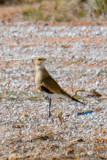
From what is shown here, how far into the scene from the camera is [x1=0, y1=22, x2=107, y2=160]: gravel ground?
489cm

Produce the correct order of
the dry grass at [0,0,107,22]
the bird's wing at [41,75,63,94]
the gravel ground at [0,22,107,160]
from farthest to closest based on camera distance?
the dry grass at [0,0,107,22] → the bird's wing at [41,75,63,94] → the gravel ground at [0,22,107,160]

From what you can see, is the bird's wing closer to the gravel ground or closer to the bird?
the bird

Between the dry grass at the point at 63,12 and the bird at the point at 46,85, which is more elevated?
the dry grass at the point at 63,12

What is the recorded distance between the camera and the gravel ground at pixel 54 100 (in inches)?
192

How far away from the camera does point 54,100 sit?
20.6 ft

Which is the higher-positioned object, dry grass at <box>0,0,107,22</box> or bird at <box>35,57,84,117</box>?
dry grass at <box>0,0,107,22</box>

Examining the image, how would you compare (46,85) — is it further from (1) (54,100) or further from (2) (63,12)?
A: (2) (63,12)

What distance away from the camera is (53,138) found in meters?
5.09

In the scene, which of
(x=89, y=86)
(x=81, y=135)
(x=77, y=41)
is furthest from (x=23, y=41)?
(x=81, y=135)

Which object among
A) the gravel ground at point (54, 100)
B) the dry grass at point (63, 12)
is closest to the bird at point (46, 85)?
the gravel ground at point (54, 100)

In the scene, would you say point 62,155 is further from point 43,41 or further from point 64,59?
point 43,41

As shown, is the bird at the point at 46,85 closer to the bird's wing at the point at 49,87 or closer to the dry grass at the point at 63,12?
the bird's wing at the point at 49,87

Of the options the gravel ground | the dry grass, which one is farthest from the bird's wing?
the dry grass

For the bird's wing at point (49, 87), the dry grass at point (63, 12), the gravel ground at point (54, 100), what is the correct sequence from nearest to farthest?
the gravel ground at point (54, 100), the bird's wing at point (49, 87), the dry grass at point (63, 12)
